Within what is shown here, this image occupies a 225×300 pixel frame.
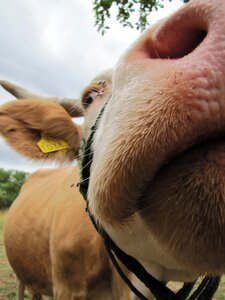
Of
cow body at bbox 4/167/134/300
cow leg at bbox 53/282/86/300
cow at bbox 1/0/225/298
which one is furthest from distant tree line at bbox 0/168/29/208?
cow at bbox 1/0/225/298

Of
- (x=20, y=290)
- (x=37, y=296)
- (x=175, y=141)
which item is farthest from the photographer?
(x=20, y=290)

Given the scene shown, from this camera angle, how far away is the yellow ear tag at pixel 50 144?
10.2 feet

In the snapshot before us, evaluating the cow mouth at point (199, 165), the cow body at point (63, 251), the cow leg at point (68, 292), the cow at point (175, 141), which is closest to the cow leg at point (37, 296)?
the cow body at point (63, 251)

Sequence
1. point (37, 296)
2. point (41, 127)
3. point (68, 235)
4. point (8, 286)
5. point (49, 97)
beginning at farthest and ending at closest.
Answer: point (8, 286), point (37, 296), point (49, 97), point (68, 235), point (41, 127)

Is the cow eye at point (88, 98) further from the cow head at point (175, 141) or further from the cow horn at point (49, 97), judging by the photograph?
the cow head at point (175, 141)

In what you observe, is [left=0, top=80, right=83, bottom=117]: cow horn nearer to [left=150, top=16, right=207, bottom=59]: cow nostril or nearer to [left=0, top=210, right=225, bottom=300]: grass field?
[left=150, top=16, right=207, bottom=59]: cow nostril

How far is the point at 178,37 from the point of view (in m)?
1.32

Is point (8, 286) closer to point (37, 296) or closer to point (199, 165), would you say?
point (37, 296)

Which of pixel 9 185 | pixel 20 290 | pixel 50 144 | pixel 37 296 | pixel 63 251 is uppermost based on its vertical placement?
pixel 50 144

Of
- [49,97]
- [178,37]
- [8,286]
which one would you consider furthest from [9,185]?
[178,37]

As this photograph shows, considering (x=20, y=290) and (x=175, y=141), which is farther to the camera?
(x=20, y=290)

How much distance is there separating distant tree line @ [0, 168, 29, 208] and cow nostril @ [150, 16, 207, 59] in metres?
39.5

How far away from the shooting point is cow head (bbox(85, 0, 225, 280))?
123cm

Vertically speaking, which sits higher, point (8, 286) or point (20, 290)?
point (20, 290)
